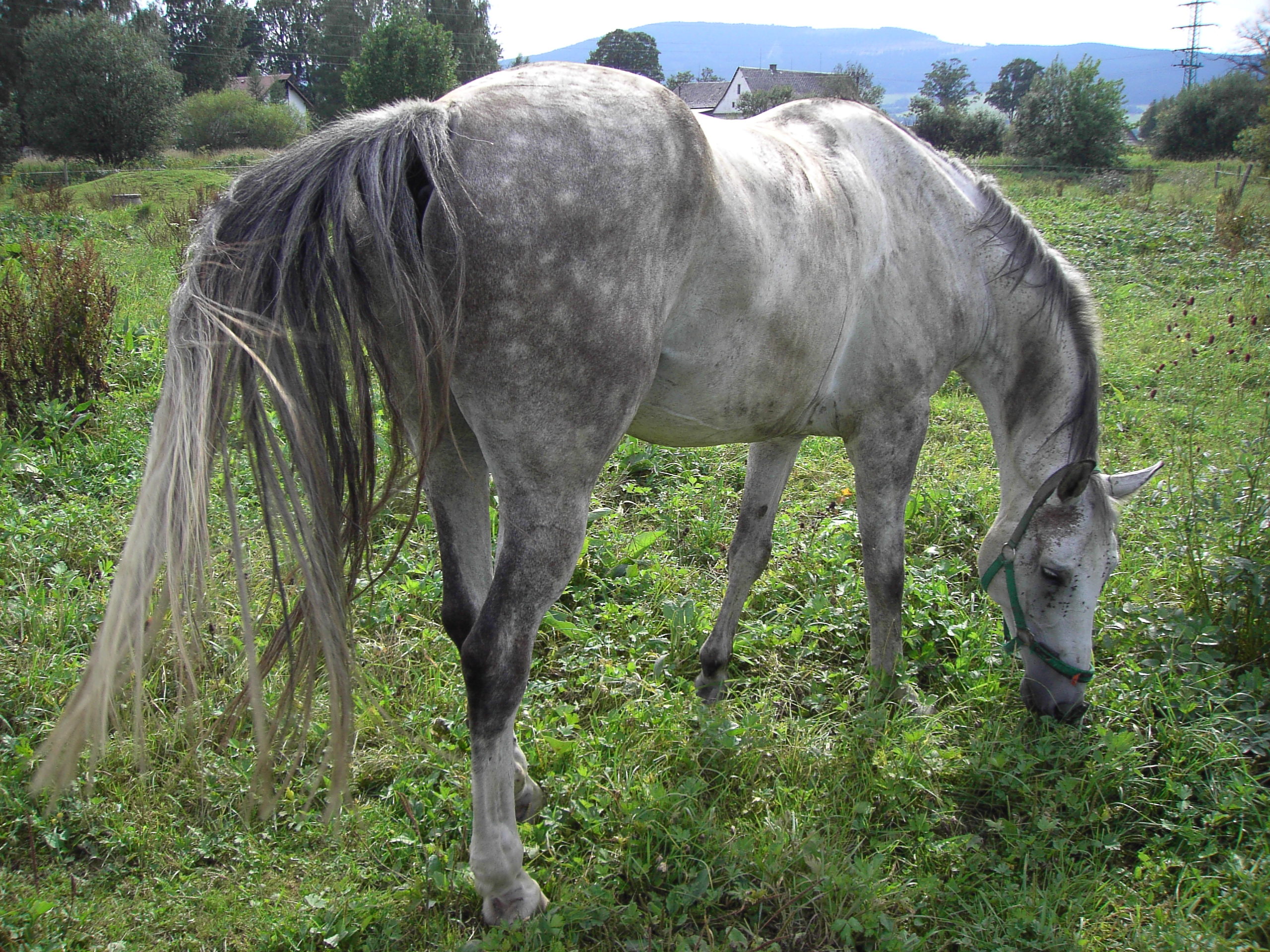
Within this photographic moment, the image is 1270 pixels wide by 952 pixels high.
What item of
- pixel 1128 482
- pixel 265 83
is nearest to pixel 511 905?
pixel 1128 482

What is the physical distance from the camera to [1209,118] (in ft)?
104

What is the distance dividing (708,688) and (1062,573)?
1.30 meters

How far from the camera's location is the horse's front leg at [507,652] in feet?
5.59

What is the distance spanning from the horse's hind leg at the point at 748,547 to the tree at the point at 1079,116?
33323mm

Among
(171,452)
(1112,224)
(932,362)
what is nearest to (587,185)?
(171,452)

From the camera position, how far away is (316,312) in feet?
A: 4.90

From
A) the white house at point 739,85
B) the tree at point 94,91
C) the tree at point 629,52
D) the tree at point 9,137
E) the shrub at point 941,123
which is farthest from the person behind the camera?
the tree at point 629,52

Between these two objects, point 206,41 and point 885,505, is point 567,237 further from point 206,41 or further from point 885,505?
point 206,41

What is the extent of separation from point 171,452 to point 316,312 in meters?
0.38

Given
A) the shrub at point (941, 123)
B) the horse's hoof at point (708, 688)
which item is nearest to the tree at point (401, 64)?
the shrub at point (941, 123)

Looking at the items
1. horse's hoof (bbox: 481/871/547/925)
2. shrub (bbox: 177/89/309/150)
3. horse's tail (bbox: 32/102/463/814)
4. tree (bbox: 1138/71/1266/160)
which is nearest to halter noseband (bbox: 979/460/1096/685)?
horse's hoof (bbox: 481/871/547/925)

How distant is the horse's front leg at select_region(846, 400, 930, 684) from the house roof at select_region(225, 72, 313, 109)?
48826mm

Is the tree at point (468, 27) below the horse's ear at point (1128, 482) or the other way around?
the other way around

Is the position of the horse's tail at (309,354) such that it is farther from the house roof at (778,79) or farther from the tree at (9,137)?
the house roof at (778,79)
